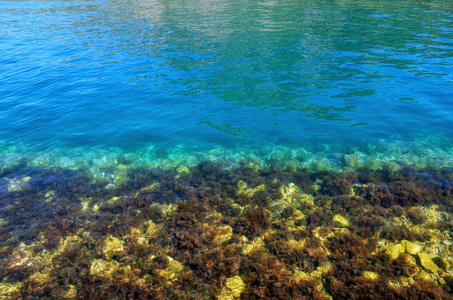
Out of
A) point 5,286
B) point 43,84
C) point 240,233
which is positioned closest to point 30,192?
point 5,286

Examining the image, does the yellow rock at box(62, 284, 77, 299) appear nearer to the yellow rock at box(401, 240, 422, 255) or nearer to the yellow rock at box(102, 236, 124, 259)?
the yellow rock at box(102, 236, 124, 259)

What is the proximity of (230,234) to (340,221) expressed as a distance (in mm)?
4096

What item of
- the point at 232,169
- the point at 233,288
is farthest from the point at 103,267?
the point at 232,169

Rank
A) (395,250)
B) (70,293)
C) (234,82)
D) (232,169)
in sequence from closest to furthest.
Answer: (70,293), (395,250), (232,169), (234,82)

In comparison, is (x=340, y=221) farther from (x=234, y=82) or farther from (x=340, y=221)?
(x=234, y=82)

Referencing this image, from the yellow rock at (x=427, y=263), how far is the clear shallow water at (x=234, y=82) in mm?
7645

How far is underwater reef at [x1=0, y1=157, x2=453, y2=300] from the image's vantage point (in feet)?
25.2

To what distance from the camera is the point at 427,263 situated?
26.1ft

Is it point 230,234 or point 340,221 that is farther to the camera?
point 340,221

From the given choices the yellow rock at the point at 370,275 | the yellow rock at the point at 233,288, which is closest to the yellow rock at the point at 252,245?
the yellow rock at the point at 233,288

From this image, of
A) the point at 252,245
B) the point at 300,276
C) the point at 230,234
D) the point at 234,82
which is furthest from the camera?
the point at 234,82

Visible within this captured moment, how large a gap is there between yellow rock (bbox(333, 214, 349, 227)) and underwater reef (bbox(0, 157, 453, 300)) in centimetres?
6

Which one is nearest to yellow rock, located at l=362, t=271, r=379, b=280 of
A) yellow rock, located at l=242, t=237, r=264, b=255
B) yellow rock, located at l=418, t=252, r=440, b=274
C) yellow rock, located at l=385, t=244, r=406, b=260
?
yellow rock, located at l=385, t=244, r=406, b=260

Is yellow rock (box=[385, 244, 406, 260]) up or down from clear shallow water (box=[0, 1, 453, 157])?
down
